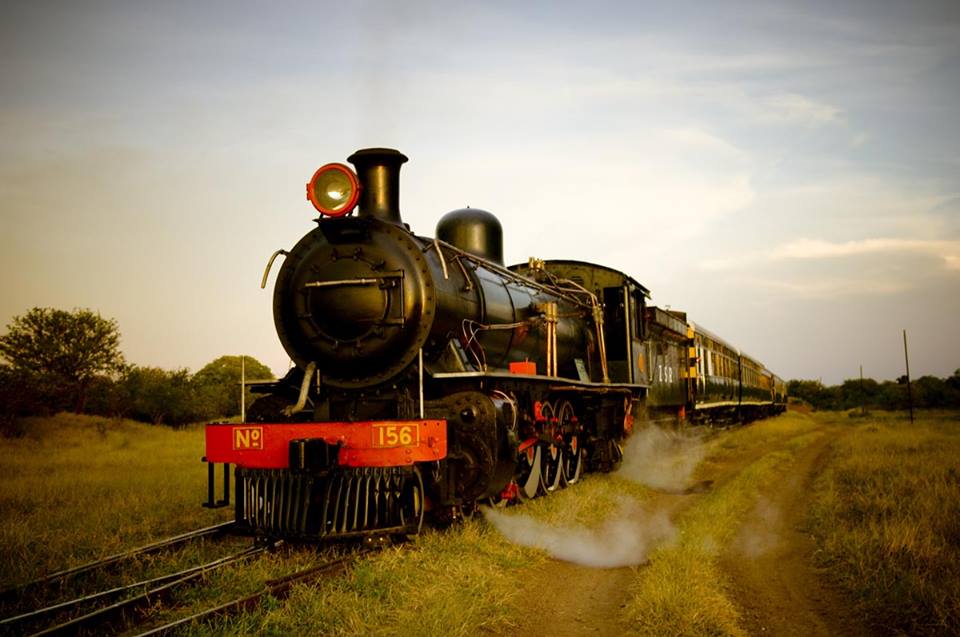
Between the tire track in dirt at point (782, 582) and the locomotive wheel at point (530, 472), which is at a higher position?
the locomotive wheel at point (530, 472)

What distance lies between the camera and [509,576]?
217 inches

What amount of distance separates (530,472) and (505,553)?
2.40 m

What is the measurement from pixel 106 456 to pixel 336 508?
39.6 feet

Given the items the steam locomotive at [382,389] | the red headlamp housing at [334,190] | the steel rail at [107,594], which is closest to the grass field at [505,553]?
the steel rail at [107,594]

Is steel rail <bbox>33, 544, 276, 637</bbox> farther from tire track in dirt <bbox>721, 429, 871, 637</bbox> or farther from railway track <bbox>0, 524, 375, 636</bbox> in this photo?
tire track in dirt <bbox>721, 429, 871, 637</bbox>

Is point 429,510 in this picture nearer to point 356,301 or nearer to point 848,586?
point 356,301

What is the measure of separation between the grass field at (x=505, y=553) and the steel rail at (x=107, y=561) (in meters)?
0.29

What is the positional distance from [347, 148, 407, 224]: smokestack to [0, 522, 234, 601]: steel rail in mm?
3440

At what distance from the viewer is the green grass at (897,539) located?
4.54 m

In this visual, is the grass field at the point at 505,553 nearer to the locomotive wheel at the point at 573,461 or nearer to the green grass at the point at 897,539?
the green grass at the point at 897,539

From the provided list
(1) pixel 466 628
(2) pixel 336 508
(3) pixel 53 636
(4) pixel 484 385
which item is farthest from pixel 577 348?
(3) pixel 53 636

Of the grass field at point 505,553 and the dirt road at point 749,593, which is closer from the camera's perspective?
the grass field at point 505,553

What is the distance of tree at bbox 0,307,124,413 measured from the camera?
2617 centimetres

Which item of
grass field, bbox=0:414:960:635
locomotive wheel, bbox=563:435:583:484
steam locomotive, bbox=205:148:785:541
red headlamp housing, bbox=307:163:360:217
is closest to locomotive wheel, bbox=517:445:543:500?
steam locomotive, bbox=205:148:785:541
